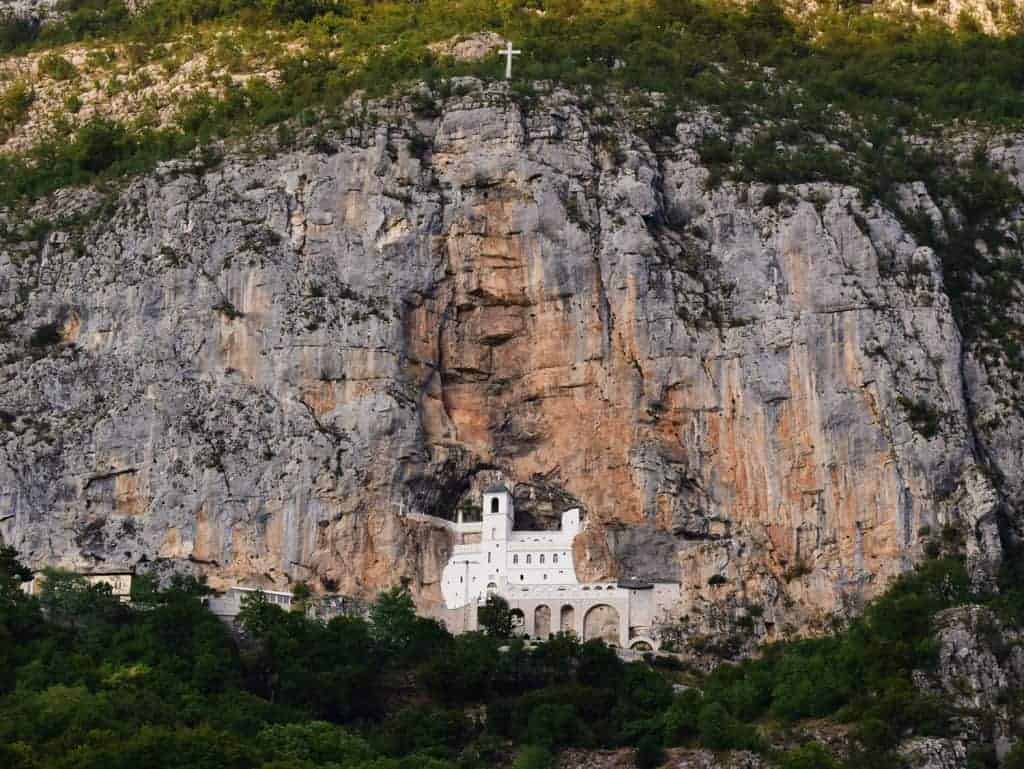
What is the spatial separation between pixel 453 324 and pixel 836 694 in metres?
24.4

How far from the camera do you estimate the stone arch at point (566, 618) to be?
8950 centimetres

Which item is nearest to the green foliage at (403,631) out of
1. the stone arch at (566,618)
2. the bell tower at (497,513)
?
the stone arch at (566,618)

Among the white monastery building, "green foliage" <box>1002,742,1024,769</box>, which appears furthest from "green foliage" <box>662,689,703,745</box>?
"green foliage" <box>1002,742,1024,769</box>

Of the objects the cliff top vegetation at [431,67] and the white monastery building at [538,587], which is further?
the cliff top vegetation at [431,67]

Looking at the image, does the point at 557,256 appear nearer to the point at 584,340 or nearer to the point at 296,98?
the point at 584,340

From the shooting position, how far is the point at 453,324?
94938mm

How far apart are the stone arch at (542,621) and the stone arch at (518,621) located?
1.59 feet

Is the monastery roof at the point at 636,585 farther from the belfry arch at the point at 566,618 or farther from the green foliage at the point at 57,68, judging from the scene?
the green foliage at the point at 57,68

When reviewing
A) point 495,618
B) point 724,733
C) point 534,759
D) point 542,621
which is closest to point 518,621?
point 542,621

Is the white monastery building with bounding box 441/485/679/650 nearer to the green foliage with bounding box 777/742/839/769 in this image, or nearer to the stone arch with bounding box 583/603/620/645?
the stone arch with bounding box 583/603/620/645

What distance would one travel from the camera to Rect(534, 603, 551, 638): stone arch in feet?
294

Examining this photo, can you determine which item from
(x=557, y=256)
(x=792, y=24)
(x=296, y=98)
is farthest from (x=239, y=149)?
(x=792, y=24)

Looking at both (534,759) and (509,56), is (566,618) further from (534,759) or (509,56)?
(509,56)

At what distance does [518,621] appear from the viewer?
89750 millimetres
